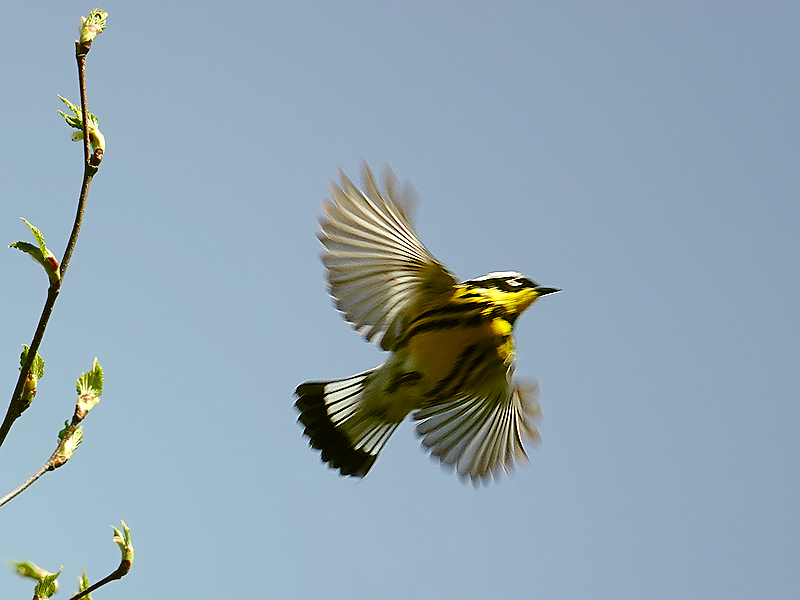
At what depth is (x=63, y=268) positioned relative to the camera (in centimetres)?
137

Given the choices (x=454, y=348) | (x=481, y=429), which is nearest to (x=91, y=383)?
(x=454, y=348)

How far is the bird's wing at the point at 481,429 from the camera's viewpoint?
360 centimetres

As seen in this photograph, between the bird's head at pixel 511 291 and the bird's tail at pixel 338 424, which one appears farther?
the bird's tail at pixel 338 424

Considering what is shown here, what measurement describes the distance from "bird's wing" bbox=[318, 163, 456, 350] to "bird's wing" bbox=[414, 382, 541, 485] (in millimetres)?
720

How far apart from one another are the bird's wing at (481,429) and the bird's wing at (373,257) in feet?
2.36

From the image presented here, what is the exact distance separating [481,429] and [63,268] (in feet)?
8.42

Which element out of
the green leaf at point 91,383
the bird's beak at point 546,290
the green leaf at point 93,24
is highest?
the green leaf at point 93,24

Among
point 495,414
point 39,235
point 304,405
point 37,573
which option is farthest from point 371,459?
point 39,235

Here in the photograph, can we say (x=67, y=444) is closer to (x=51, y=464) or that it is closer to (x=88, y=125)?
(x=51, y=464)

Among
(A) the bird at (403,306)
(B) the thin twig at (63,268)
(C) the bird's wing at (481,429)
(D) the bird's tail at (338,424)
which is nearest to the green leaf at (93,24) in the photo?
(B) the thin twig at (63,268)

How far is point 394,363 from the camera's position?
10.1ft

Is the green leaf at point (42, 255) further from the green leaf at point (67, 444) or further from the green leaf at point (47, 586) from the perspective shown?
the green leaf at point (47, 586)

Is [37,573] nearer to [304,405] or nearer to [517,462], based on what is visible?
[304,405]

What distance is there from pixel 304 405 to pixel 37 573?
5.84 ft
